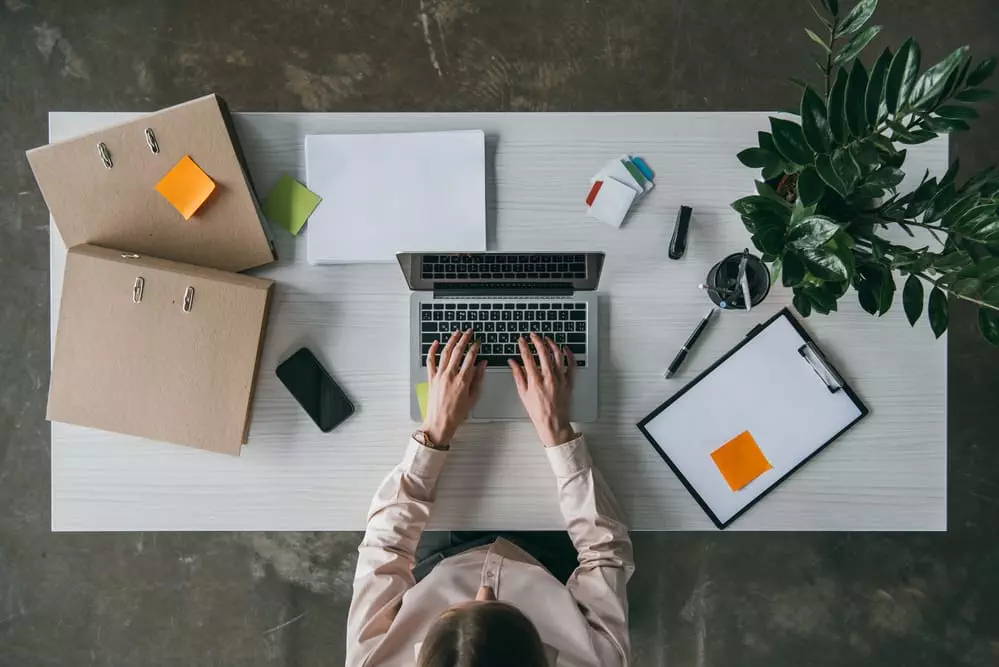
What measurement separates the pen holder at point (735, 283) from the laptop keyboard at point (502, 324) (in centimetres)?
23

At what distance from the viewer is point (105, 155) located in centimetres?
110

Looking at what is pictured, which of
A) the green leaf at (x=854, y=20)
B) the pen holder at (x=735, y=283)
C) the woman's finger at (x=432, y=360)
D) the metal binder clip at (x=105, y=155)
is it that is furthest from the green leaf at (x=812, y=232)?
the metal binder clip at (x=105, y=155)

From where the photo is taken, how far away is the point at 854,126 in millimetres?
773

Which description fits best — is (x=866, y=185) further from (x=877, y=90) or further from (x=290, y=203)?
(x=290, y=203)

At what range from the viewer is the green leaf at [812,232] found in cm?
76

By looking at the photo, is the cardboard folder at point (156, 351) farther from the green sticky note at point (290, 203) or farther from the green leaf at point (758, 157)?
the green leaf at point (758, 157)

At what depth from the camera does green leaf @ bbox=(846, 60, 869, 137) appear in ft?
2.49

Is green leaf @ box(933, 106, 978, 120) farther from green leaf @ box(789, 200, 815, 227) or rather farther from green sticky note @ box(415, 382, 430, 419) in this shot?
green sticky note @ box(415, 382, 430, 419)

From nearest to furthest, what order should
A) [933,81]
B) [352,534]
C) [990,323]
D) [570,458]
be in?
[933,81], [990,323], [570,458], [352,534]

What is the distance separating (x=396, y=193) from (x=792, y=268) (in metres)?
0.64

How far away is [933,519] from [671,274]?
0.59 m

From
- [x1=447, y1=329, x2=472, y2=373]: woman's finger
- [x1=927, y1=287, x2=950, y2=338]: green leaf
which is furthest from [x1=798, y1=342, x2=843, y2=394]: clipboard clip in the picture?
[x1=447, y1=329, x2=472, y2=373]: woman's finger

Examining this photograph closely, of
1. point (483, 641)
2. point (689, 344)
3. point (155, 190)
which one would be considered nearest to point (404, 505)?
point (483, 641)

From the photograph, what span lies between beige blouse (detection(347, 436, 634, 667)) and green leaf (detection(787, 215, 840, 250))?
0.47 metres
